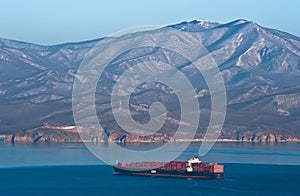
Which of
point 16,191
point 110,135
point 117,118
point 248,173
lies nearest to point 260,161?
point 248,173

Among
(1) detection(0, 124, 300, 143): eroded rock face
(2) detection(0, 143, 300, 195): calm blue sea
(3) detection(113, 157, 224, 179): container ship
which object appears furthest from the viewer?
(1) detection(0, 124, 300, 143): eroded rock face

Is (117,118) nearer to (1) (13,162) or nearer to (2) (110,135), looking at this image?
(2) (110,135)

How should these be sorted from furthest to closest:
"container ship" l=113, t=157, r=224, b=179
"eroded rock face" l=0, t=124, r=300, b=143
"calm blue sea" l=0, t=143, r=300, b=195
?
"eroded rock face" l=0, t=124, r=300, b=143 < "container ship" l=113, t=157, r=224, b=179 < "calm blue sea" l=0, t=143, r=300, b=195

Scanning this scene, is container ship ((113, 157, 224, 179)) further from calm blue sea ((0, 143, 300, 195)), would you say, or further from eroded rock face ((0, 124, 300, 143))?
eroded rock face ((0, 124, 300, 143))

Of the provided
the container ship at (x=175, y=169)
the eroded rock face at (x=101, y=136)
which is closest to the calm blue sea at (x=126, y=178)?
the container ship at (x=175, y=169)

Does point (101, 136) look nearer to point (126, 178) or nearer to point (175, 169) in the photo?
point (175, 169)

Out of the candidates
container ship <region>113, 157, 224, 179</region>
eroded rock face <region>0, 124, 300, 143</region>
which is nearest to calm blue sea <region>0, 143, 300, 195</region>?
container ship <region>113, 157, 224, 179</region>

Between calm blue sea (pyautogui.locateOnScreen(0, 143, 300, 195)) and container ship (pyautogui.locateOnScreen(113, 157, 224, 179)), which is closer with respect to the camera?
calm blue sea (pyautogui.locateOnScreen(0, 143, 300, 195))
